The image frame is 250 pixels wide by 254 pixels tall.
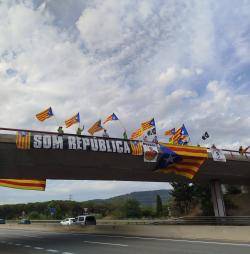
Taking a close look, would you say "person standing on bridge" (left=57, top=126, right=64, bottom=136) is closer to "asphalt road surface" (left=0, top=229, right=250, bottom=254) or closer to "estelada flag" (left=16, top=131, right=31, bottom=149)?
"estelada flag" (left=16, top=131, right=31, bottom=149)

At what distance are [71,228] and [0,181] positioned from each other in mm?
10011

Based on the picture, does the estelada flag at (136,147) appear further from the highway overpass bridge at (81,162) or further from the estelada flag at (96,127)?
the estelada flag at (96,127)

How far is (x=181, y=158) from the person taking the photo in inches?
1346

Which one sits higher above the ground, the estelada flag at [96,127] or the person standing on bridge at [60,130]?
the estelada flag at [96,127]

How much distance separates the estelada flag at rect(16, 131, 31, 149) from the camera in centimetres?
2588

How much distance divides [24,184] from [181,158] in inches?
581

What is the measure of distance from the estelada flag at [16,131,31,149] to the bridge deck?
402 millimetres

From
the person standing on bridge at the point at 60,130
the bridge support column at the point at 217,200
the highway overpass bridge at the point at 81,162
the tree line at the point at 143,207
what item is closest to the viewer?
the highway overpass bridge at the point at 81,162

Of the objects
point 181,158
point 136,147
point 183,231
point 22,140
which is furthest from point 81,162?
point 183,231

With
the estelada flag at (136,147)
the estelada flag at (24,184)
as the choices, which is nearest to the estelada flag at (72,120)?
the estelada flag at (136,147)

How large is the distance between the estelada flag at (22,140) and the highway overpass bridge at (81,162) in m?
0.29

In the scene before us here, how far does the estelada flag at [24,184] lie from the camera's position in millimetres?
39094

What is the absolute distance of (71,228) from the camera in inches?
1788

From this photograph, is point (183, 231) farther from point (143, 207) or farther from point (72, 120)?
point (143, 207)
